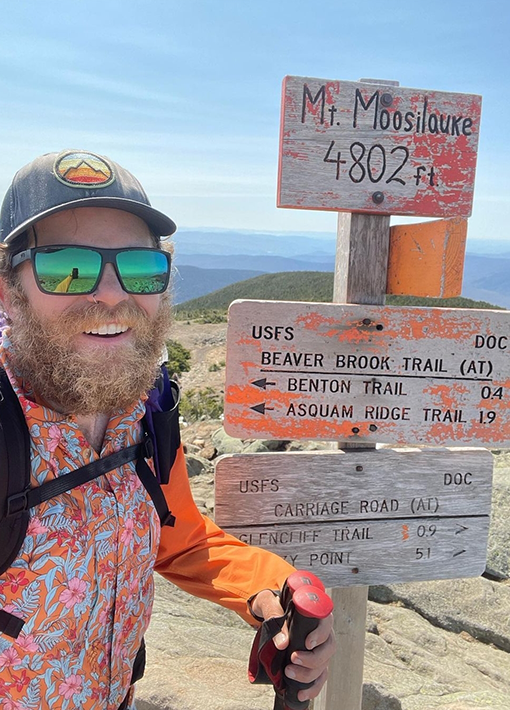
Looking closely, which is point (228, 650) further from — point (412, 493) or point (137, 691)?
point (412, 493)

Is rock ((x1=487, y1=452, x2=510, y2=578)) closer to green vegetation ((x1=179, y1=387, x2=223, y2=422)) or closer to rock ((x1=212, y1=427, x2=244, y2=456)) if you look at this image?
rock ((x1=212, y1=427, x2=244, y2=456))

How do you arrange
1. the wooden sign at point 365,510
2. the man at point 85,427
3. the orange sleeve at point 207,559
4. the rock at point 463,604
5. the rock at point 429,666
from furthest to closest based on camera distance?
1. the rock at point 463,604
2. the rock at point 429,666
3. the wooden sign at point 365,510
4. the orange sleeve at point 207,559
5. the man at point 85,427

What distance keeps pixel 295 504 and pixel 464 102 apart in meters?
1.73

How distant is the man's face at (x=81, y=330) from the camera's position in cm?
182

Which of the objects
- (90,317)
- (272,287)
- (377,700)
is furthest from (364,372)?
(272,287)

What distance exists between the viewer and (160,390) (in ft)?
7.04

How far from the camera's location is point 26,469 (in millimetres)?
1559

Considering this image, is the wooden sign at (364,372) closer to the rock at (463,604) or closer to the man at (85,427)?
the man at (85,427)

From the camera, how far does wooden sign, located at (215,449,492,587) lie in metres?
2.33

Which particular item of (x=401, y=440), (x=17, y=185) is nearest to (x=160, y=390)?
(x=17, y=185)

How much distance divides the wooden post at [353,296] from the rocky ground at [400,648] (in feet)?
0.34

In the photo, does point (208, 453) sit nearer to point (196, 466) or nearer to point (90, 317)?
point (196, 466)

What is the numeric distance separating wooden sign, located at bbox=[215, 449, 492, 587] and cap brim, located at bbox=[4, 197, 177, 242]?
3.14ft

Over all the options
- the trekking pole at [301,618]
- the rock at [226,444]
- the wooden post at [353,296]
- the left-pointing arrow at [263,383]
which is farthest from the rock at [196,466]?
the trekking pole at [301,618]
